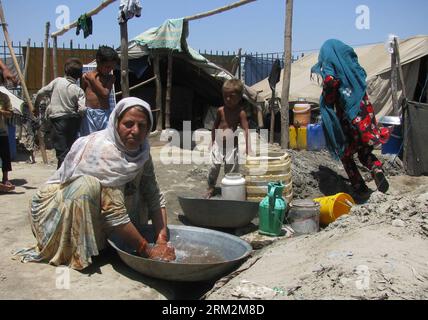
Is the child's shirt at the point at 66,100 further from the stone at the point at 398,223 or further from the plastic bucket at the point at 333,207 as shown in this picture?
the stone at the point at 398,223

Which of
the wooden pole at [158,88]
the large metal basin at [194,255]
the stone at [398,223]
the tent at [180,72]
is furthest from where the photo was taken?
the wooden pole at [158,88]

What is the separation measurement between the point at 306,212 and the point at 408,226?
1145mm

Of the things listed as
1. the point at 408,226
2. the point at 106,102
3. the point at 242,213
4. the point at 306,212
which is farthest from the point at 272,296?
the point at 106,102

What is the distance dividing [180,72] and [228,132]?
19.9ft

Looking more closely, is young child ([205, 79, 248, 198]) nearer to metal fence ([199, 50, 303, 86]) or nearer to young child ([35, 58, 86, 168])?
Result: young child ([35, 58, 86, 168])

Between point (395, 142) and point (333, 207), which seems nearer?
point (333, 207)

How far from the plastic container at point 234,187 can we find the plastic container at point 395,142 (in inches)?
152

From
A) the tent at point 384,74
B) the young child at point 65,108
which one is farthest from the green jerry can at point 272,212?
the tent at point 384,74

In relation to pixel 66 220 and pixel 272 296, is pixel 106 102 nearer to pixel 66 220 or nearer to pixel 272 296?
pixel 66 220

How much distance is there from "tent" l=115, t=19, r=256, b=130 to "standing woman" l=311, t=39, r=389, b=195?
397 centimetres

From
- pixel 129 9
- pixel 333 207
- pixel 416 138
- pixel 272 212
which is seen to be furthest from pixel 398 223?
pixel 129 9

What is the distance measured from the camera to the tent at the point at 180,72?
8789 mm

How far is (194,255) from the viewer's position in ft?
10.8

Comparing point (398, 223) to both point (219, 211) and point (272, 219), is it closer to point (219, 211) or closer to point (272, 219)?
point (272, 219)
